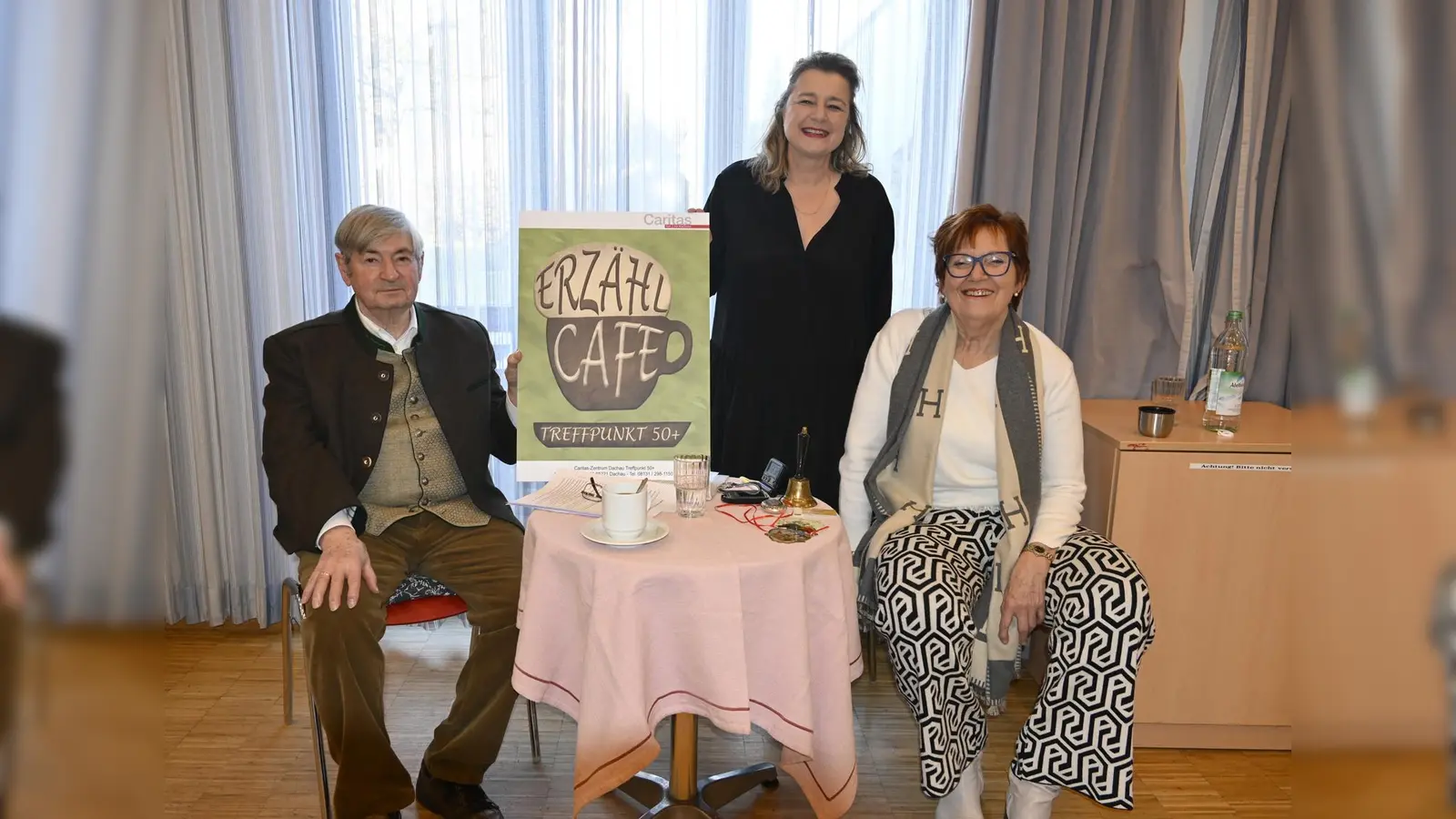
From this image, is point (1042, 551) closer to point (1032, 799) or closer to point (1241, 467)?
point (1032, 799)

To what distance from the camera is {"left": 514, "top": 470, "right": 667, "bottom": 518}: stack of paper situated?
1830 mm

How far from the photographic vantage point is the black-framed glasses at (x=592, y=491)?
6.28 feet

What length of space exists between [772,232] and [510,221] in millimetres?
957

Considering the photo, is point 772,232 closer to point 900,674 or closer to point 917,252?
point 917,252

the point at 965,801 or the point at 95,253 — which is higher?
the point at 95,253

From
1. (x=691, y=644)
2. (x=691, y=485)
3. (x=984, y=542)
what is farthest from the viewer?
(x=984, y=542)

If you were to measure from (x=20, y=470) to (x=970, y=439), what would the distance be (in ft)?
6.75

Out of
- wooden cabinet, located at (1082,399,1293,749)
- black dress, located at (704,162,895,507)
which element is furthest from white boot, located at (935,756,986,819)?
black dress, located at (704,162,895,507)

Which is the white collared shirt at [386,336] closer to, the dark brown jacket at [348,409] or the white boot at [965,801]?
the dark brown jacket at [348,409]

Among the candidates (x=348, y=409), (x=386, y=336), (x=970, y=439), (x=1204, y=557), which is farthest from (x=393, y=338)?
(x=1204, y=557)

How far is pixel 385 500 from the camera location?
2.10 meters

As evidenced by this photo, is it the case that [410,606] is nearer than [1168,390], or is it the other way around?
[410,606]

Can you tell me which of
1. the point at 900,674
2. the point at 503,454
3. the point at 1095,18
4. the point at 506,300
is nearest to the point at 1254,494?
the point at 900,674

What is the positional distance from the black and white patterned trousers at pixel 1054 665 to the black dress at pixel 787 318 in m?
0.52
